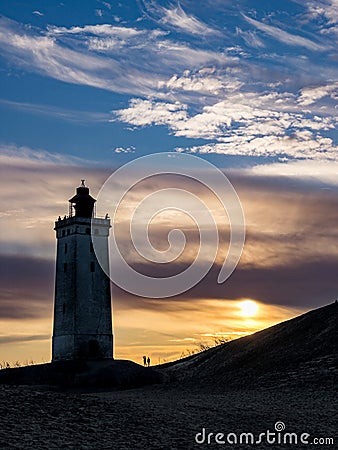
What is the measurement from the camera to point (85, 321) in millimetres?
54500

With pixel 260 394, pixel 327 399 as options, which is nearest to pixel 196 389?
pixel 260 394

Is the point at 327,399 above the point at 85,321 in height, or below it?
below

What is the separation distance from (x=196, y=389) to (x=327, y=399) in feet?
35.1

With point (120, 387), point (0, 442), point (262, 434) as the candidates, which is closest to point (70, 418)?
point (0, 442)

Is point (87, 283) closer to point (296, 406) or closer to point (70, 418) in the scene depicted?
point (296, 406)

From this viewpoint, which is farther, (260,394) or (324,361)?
(324,361)

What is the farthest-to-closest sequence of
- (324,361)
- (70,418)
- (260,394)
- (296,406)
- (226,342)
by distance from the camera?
(226,342)
(324,361)
(260,394)
(296,406)
(70,418)

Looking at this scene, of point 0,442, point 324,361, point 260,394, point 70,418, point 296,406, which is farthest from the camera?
point 324,361

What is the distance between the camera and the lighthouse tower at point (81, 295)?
178 ft

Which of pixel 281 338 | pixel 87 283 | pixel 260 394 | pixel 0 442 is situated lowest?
pixel 0 442

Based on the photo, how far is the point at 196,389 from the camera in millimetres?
37781

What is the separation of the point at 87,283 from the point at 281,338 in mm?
18035

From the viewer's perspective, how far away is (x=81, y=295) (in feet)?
178

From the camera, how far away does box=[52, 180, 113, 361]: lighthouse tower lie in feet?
178
